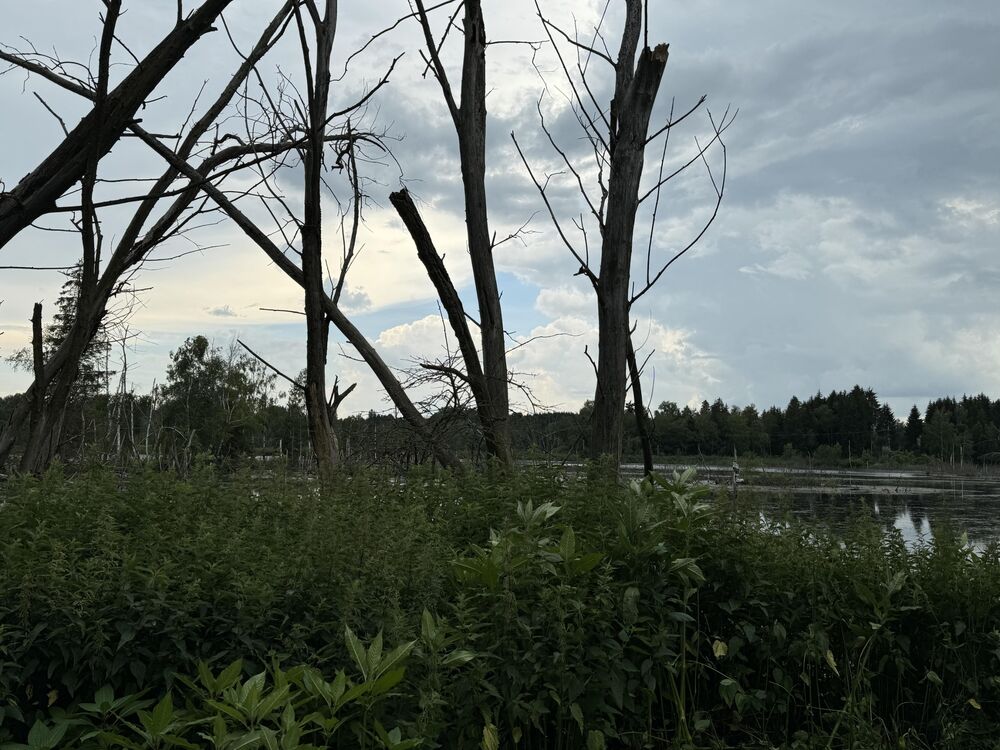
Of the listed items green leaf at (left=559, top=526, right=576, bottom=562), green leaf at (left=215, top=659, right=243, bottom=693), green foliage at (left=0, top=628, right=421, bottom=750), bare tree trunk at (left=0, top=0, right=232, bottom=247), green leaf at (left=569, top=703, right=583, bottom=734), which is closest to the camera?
green foliage at (left=0, top=628, right=421, bottom=750)

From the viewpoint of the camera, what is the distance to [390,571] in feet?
8.75

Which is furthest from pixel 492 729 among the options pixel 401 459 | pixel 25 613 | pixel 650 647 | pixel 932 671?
pixel 401 459

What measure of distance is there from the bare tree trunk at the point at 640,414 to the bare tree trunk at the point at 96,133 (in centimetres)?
376

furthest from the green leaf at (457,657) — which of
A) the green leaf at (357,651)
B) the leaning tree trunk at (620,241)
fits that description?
Result: the leaning tree trunk at (620,241)

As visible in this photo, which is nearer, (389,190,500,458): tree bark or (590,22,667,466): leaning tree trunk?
(590,22,667,466): leaning tree trunk

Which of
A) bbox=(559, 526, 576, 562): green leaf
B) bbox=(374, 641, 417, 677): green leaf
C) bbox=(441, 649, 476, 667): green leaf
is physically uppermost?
bbox=(559, 526, 576, 562): green leaf

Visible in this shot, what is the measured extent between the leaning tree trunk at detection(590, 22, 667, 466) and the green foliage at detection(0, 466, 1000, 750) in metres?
1.56

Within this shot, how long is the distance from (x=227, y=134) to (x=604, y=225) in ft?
9.00

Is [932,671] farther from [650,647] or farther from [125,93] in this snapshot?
[125,93]

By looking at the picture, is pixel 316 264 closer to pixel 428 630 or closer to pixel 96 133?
pixel 96 133

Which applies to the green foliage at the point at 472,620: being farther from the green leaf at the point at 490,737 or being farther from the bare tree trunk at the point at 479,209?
the bare tree trunk at the point at 479,209

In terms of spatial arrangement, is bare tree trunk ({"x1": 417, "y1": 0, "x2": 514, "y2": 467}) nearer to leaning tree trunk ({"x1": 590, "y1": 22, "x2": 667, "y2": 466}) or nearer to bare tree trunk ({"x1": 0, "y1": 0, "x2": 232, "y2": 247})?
leaning tree trunk ({"x1": 590, "y1": 22, "x2": 667, "y2": 466})

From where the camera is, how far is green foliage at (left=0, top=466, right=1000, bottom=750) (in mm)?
2367

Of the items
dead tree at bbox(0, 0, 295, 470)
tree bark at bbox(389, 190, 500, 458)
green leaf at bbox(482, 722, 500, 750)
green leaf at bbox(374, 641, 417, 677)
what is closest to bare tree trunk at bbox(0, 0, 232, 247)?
dead tree at bbox(0, 0, 295, 470)
